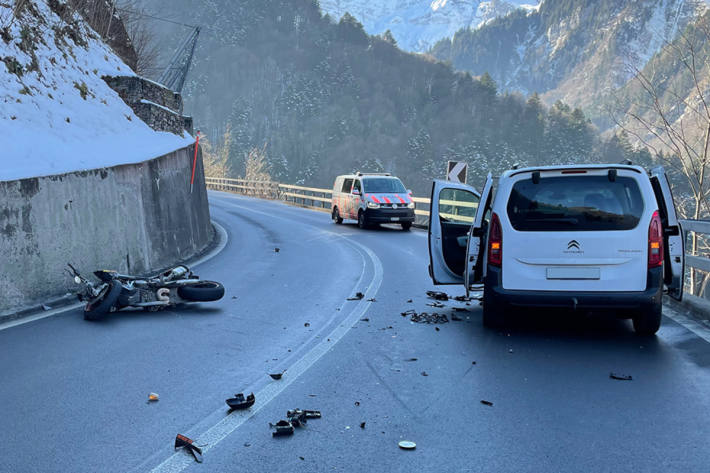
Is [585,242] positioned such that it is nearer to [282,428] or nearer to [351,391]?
→ [351,391]

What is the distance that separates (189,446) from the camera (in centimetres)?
366

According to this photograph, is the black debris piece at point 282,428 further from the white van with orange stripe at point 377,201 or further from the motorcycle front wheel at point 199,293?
the white van with orange stripe at point 377,201

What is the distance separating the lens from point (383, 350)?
6.11 meters

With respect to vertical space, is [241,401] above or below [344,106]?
below

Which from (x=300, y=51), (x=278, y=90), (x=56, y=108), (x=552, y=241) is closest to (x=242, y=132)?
(x=278, y=90)

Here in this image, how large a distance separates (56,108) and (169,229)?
3.38 m

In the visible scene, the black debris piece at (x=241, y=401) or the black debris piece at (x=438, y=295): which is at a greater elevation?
the black debris piece at (x=241, y=401)

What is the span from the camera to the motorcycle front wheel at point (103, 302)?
727 centimetres

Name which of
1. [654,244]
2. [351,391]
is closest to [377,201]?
[654,244]

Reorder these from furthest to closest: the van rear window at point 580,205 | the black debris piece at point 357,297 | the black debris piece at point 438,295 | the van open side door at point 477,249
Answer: the black debris piece at point 438,295, the black debris piece at point 357,297, the van open side door at point 477,249, the van rear window at point 580,205

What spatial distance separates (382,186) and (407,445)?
19.5m

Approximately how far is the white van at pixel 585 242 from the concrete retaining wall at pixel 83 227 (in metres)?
5.75

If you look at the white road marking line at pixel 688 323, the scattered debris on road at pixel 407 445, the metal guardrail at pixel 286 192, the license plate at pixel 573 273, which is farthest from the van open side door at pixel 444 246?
the metal guardrail at pixel 286 192

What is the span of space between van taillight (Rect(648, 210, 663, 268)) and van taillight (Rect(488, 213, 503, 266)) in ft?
4.82
